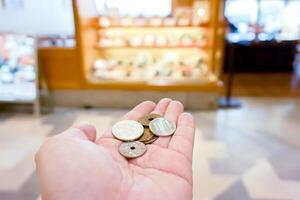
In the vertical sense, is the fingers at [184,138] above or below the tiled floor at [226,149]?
above

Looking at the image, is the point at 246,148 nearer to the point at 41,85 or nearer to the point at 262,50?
the point at 41,85

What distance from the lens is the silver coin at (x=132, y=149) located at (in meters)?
1.14

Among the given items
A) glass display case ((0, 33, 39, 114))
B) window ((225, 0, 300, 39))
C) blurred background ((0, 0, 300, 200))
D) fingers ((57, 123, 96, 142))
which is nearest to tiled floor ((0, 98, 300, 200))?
blurred background ((0, 0, 300, 200))

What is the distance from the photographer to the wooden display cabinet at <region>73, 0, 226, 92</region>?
3.26 metres

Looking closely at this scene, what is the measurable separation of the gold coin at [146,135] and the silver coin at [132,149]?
3 cm

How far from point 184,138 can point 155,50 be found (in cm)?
261

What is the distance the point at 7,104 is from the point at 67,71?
0.82 m

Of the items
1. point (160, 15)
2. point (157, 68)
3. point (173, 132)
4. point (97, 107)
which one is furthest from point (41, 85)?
point (173, 132)

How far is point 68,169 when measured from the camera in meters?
0.91

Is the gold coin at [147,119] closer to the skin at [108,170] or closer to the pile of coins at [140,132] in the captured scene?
the pile of coins at [140,132]

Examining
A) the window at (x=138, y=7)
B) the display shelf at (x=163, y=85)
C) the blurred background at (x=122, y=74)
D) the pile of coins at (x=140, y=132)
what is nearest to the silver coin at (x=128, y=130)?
the pile of coins at (x=140, y=132)

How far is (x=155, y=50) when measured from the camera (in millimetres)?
3662

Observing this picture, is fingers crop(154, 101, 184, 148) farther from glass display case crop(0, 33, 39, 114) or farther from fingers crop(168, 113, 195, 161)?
glass display case crop(0, 33, 39, 114)

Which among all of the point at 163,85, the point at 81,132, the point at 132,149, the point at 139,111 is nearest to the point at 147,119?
the point at 139,111
